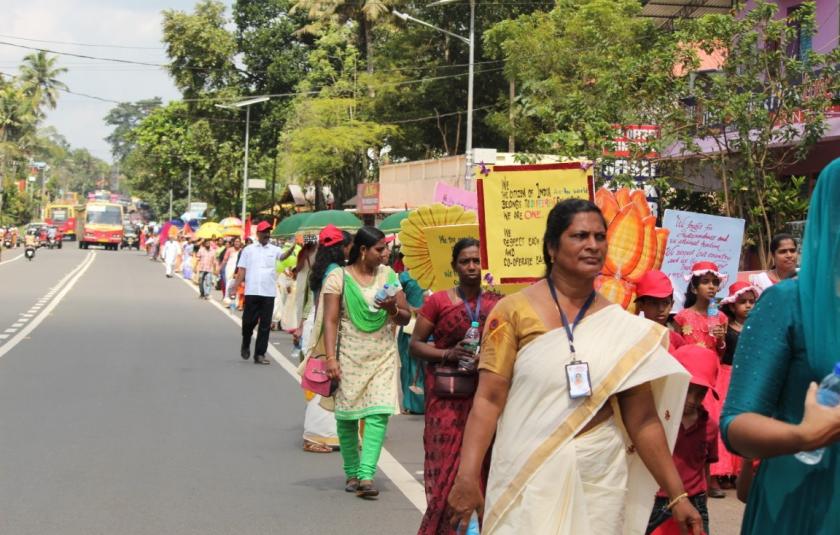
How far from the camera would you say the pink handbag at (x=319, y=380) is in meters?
8.26

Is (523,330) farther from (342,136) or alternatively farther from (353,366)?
(342,136)

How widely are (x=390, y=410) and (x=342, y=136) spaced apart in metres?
38.5

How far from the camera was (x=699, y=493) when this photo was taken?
5855 millimetres

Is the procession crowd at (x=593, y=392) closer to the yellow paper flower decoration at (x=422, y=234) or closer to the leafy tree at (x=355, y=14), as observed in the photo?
the yellow paper flower decoration at (x=422, y=234)

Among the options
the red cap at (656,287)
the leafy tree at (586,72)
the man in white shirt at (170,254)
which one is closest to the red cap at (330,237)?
the red cap at (656,287)

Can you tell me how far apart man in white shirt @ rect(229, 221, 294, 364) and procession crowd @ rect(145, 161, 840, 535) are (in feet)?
27.2

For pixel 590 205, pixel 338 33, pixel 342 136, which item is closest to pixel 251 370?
pixel 590 205

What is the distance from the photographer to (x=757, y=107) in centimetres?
1575

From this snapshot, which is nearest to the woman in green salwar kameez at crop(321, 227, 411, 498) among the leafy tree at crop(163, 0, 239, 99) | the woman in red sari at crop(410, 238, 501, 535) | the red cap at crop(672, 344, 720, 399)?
the woman in red sari at crop(410, 238, 501, 535)

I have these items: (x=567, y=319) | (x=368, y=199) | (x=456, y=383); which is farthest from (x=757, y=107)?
(x=368, y=199)

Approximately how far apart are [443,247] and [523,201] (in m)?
0.53

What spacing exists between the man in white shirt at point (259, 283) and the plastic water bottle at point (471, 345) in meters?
10.4

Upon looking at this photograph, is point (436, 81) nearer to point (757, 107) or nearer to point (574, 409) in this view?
point (757, 107)

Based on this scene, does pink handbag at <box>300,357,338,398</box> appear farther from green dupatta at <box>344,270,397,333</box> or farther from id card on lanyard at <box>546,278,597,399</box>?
id card on lanyard at <box>546,278,597,399</box>
